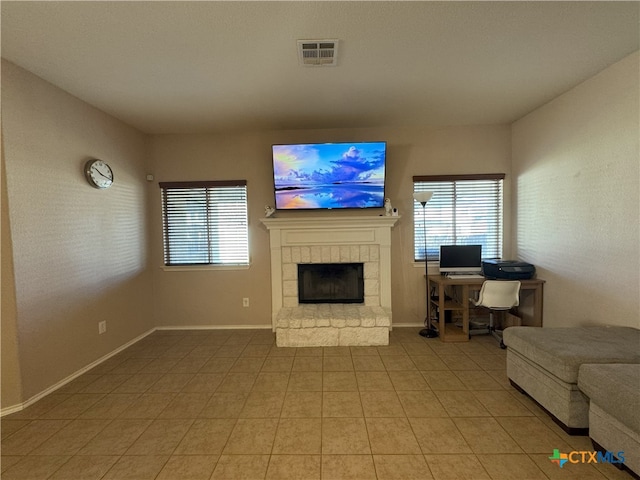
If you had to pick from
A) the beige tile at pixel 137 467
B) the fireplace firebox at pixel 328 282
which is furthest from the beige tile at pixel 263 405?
the fireplace firebox at pixel 328 282

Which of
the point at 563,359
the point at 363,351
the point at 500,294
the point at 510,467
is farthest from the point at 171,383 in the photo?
the point at 500,294

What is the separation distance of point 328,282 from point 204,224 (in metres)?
1.86

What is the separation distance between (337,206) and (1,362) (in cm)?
331

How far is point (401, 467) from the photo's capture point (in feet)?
5.29

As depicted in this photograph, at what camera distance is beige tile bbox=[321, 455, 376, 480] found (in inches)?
61.2

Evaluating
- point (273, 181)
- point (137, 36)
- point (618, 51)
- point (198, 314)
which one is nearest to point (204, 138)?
point (273, 181)

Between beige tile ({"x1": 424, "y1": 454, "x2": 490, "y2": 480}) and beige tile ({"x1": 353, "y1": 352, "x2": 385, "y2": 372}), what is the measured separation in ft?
3.51

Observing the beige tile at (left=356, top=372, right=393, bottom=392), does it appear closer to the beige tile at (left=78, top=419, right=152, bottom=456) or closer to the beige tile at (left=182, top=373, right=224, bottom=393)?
the beige tile at (left=182, top=373, right=224, bottom=393)

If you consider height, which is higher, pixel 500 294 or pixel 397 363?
pixel 500 294

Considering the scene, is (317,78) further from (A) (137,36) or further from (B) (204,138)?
(B) (204,138)

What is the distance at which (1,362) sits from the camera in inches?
85.6

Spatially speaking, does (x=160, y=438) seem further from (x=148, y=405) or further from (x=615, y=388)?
(x=615, y=388)

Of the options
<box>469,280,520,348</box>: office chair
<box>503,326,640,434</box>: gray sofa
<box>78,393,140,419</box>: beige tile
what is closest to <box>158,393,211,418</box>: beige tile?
<box>78,393,140,419</box>: beige tile

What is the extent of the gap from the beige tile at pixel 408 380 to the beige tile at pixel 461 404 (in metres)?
0.16
